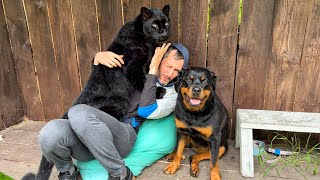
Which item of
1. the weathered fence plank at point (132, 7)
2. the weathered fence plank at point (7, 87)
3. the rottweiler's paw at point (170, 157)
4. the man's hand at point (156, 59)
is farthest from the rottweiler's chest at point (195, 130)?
the weathered fence plank at point (7, 87)

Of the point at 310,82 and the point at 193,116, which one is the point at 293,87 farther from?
the point at 193,116

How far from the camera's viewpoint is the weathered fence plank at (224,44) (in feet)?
9.39

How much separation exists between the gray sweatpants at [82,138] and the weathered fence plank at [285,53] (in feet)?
5.55

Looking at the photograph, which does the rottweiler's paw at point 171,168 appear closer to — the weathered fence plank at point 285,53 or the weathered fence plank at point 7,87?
the weathered fence plank at point 285,53

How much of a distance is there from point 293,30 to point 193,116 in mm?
1313

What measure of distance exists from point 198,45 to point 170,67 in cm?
56

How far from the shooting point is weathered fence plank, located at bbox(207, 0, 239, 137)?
286cm

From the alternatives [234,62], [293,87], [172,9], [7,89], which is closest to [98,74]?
[172,9]

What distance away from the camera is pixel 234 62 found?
301 centimetres

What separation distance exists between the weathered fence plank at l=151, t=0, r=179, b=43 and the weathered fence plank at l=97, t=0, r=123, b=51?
0.40 meters

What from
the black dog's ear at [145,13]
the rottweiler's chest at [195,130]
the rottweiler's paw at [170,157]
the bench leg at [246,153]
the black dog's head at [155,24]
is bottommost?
the rottweiler's paw at [170,157]

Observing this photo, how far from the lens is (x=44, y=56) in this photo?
3.51m

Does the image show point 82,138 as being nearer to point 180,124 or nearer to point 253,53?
point 180,124

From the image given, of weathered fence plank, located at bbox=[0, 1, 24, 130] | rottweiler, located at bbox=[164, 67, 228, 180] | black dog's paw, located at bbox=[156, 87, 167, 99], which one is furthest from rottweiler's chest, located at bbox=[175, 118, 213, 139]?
weathered fence plank, located at bbox=[0, 1, 24, 130]
